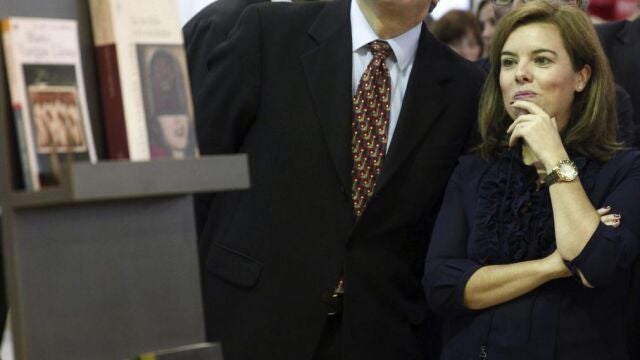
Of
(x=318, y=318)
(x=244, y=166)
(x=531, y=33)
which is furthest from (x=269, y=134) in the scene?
(x=244, y=166)

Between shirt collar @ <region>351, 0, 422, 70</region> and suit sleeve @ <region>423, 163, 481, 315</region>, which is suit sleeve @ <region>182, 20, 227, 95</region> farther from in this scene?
suit sleeve @ <region>423, 163, 481, 315</region>

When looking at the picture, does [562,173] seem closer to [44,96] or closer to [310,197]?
[310,197]

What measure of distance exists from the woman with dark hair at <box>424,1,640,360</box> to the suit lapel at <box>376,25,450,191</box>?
14cm

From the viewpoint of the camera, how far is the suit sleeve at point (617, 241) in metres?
2.80

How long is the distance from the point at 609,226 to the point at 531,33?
607 mm

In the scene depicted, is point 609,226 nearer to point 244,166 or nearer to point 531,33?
point 531,33

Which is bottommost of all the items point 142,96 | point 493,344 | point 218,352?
point 493,344

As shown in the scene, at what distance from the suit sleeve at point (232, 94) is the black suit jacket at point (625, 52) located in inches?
50.7

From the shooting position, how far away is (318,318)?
123 inches

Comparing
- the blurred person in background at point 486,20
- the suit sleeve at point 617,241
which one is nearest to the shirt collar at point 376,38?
the suit sleeve at point 617,241

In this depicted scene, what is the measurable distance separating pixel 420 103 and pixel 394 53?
0.16 meters

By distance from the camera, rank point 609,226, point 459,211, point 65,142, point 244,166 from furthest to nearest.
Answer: point 459,211
point 609,226
point 244,166
point 65,142

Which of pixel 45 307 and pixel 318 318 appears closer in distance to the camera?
pixel 45 307

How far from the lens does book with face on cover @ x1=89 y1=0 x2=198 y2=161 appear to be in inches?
78.7
